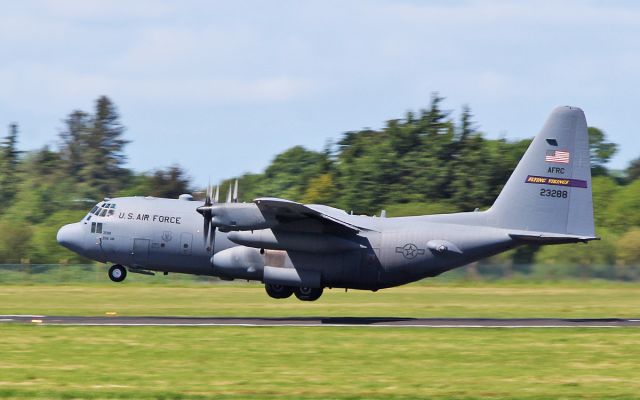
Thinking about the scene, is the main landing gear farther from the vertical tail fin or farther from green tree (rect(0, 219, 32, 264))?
green tree (rect(0, 219, 32, 264))

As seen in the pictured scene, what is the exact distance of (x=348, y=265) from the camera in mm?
31344

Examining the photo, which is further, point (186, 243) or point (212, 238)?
point (186, 243)

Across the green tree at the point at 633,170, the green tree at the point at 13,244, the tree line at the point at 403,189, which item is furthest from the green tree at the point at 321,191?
the green tree at the point at 633,170

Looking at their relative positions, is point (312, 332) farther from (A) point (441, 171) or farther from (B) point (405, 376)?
(A) point (441, 171)

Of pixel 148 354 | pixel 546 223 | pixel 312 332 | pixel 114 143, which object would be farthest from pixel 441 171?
pixel 114 143

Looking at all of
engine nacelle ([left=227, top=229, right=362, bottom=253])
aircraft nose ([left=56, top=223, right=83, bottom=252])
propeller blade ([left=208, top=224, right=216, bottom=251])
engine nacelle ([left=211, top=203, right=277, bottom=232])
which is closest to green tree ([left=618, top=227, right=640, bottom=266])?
engine nacelle ([left=227, top=229, right=362, bottom=253])

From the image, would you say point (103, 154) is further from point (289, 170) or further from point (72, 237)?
point (72, 237)

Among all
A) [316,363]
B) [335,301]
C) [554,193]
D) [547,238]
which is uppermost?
[554,193]

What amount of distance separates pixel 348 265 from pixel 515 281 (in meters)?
19.6

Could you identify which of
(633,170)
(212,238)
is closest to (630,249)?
(212,238)

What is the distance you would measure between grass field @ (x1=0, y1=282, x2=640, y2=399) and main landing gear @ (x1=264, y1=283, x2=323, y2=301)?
2.22 feet

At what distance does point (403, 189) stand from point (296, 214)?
44.1 metres

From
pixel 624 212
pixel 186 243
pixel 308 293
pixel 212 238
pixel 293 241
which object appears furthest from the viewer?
pixel 624 212

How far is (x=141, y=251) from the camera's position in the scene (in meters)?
32.1
